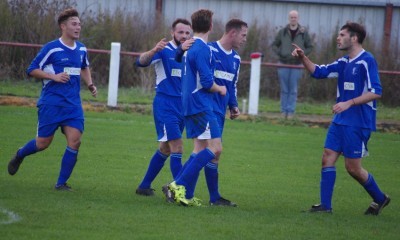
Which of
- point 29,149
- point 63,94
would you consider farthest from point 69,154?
point 63,94

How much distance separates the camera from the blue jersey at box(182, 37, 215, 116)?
9.06m

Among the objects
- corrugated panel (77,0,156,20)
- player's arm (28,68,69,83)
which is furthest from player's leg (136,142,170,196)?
corrugated panel (77,0,156,20)

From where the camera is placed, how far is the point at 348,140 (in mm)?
9406

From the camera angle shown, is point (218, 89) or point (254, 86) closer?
point (218, 89)

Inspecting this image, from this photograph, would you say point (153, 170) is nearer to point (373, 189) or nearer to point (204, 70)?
point (204, 70)

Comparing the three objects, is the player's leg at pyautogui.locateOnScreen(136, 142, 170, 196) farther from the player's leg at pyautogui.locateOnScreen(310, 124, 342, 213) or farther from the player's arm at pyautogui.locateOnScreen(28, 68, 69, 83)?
the player's leg at pyautogui.locateOnScreen(310, 124, 342, 213)

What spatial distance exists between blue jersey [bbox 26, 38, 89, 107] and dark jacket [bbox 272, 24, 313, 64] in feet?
33.2

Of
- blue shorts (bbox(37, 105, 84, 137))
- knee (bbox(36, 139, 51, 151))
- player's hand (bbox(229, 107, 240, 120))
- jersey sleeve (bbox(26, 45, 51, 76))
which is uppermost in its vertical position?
jersey sleeve (bbox(26, 45, 51, 76))

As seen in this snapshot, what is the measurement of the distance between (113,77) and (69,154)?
993 cm

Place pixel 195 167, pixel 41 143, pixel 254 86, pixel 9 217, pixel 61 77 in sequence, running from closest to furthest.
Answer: pixel 9 217
pixel 195 167
pixel 61 77
pixel 41 143
pixel 254 86

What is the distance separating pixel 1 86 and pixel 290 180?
35.5ft

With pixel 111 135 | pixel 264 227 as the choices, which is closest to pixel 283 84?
pixel 111 135

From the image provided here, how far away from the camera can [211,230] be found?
315 inches

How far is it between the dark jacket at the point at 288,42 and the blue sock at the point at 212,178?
405 inches
